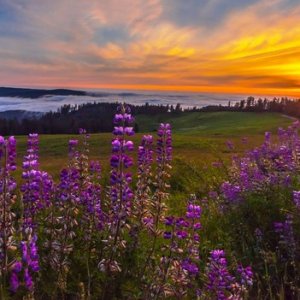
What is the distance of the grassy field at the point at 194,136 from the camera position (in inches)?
1534

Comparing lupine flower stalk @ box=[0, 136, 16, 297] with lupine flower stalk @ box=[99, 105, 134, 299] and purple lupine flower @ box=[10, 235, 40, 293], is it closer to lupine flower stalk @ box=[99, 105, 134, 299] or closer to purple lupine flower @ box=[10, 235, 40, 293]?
purple lupine flower @ box=[10, 235, 40, 293]

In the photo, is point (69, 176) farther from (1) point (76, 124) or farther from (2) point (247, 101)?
(2) point (247, 101)

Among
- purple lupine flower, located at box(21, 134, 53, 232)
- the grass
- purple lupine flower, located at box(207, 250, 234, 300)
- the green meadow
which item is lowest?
the grass

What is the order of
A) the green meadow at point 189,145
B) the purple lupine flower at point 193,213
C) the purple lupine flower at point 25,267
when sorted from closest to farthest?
1. the purple lupine flower at point 25,267
2. the purple lupine flower at point 193,213
3. the green meadow at point 189,145

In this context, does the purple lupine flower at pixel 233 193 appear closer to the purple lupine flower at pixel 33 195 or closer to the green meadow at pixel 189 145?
the green meadow at pixel 189 145

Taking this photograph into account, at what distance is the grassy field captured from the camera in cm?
3897

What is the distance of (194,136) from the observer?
7031cm

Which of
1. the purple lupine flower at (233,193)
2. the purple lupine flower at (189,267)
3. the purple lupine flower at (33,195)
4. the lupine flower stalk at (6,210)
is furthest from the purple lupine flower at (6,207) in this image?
the purple lupine flower at (233,193)

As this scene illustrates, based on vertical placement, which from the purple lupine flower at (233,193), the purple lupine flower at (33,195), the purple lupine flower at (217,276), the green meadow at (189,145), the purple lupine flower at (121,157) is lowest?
the green meadow at (189,145)

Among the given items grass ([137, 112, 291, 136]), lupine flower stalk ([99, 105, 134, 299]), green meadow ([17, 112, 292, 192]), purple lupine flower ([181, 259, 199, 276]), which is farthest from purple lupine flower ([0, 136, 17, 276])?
grass ([137, 112, 291, 136])

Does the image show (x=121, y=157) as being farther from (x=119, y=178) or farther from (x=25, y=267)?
(x=25, y=267)

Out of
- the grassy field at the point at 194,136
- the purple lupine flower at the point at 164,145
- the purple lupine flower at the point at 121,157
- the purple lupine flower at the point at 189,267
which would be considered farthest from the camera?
the grassy field at the point at 194,136

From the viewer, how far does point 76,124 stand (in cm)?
12138

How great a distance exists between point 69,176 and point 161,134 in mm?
1025
